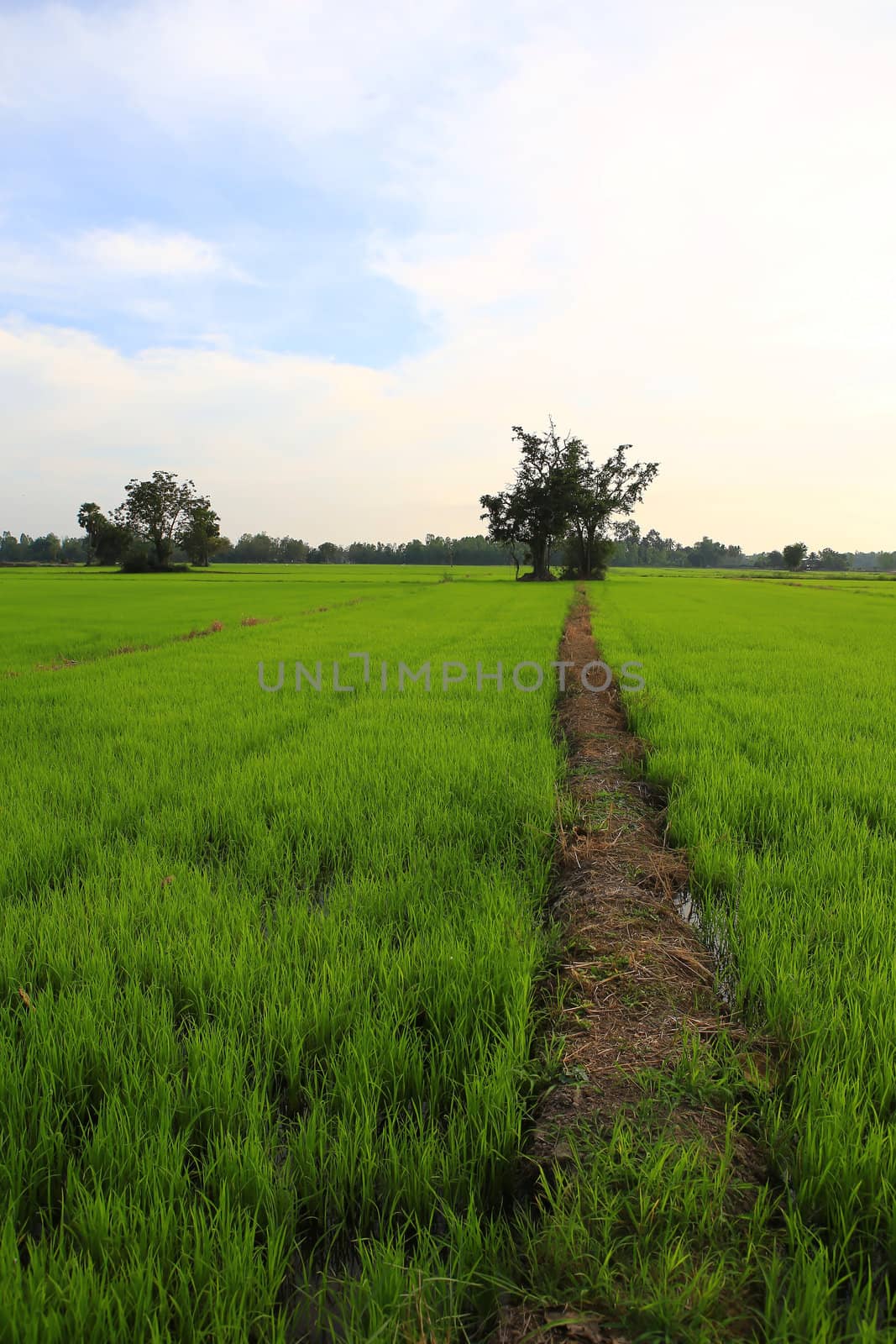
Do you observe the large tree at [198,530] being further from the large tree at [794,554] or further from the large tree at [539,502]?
the large tree at [794,554]

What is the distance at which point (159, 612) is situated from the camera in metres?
17.7

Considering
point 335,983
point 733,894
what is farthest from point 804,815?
point 335,983

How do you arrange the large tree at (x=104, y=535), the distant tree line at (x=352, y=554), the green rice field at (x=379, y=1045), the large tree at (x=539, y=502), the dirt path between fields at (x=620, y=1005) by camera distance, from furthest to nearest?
the distant tree line at (x=352, y=554) → the large tree at (x=104, y=535) → the large tree at (x=539, y=502) → the dirt path between fields at (x=620, y=1005) → the green rice field at (x=379, y=1045)

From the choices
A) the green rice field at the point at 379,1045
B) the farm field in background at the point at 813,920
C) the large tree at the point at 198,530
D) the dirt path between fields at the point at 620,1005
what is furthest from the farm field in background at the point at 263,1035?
the large tree at the point at 198,530

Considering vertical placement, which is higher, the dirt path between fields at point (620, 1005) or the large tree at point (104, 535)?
the large tree at point (104, 535)

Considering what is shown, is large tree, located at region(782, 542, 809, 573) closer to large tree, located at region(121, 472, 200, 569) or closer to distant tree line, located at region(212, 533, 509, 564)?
distant tree line, located at region(212, 533, 509, 564)

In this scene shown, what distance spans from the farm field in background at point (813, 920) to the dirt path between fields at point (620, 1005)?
103 mm

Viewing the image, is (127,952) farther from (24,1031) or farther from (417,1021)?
(417,1021)

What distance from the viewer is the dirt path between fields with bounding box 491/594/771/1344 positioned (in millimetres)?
1307

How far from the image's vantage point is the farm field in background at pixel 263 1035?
1091 mm

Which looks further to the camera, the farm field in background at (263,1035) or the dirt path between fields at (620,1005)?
the dirt path between fields at (620,1005)

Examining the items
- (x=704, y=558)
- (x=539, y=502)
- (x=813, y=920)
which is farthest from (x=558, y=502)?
(x=704, y=558)

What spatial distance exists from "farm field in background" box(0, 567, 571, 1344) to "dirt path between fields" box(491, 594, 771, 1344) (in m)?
0.13

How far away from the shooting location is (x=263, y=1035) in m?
1.68
